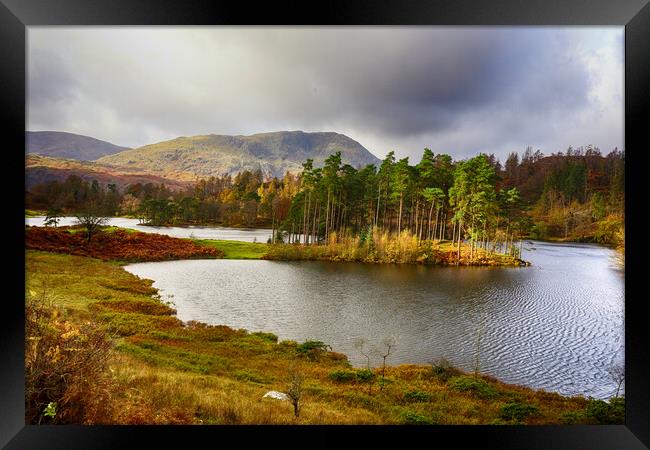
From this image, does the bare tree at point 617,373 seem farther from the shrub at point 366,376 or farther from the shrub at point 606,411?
the shrub at point 366,376

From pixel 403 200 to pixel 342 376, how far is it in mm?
2656

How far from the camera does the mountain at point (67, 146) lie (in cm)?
452

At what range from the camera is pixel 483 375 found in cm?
464

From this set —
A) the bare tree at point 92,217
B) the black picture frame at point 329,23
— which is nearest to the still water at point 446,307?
the bare tree at point 92,217

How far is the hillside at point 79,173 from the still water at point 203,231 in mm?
560

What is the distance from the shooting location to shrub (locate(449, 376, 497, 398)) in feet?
14.7

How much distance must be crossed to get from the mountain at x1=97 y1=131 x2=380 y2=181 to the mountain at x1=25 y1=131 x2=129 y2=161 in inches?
4.8

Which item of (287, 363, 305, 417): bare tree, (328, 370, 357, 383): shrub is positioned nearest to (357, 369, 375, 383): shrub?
(328, 370, 357, 383): shrub

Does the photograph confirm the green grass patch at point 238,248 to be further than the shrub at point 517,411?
Yes

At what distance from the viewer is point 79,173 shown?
4.93 meters

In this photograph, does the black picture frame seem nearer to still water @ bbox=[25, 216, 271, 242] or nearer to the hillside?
the hillside

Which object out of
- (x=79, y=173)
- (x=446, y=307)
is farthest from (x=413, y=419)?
(x=79, y=173)

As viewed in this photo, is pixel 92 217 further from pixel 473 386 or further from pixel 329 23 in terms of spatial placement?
pixel 473 386

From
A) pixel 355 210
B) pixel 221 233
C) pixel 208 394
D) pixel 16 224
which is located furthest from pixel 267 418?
pixel 16 224
